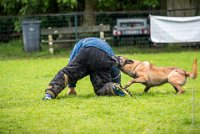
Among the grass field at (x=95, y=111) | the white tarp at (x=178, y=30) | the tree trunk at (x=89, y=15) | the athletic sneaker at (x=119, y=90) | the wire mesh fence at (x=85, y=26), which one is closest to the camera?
the grass field at (x=95, y=111)

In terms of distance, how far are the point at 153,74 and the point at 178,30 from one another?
13.4m

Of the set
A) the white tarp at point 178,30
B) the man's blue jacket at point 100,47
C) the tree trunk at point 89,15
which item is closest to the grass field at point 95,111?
the man's blue jacket at point 100,47

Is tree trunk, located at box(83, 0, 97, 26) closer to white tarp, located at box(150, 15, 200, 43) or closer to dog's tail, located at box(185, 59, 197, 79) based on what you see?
white tarp, located at box(150, 15, 200, 43)

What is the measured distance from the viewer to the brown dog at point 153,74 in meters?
11.2

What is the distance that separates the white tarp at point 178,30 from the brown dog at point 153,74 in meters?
13.0

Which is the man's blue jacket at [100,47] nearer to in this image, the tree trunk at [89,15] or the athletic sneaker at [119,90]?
the athletic sneaker at [119,90]

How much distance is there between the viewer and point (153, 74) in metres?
11.3

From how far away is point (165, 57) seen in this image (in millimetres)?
21734

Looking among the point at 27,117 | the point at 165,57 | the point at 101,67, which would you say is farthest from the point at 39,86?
the point at 165,57

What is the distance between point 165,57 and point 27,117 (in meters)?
13.1

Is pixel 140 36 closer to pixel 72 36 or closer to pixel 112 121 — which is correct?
pixel 72 36

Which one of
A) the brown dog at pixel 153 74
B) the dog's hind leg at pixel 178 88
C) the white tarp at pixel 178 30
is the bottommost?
the white tarp at pixel 178 30

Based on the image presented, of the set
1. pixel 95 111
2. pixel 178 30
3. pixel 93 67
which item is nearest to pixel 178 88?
pixel 93 67

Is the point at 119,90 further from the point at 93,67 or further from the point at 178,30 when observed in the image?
the point at 178,30
